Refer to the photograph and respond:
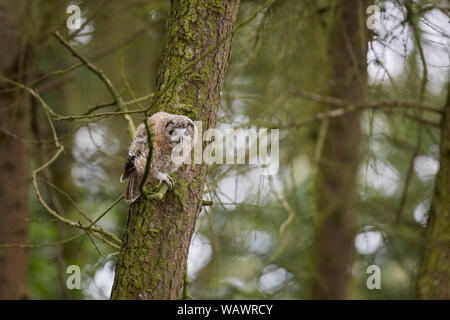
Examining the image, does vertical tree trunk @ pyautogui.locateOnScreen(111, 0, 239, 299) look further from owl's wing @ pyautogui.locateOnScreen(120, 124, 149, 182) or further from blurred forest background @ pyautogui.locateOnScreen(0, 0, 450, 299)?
blurred forest background @ pyautogui.locateOnScreen(0, 0, 450, 299)

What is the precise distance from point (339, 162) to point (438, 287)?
2602mm

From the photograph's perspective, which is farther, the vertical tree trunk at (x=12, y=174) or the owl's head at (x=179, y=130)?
the vertical tree trunk at (x=12, y=174)

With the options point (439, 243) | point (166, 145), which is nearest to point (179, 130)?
point (166, 145)

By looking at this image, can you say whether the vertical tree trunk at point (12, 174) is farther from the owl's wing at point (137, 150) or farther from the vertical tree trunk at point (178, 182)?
the vertical tree trunk at point (178, 182)

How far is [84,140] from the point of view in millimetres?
5430

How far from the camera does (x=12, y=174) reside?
5.38m

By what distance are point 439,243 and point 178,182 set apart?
8.34 feet

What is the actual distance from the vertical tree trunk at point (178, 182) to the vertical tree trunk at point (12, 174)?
9.03 feet

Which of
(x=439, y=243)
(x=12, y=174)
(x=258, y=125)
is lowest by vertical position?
(x=439, y=243)

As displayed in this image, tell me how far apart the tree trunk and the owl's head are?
8.44 feet

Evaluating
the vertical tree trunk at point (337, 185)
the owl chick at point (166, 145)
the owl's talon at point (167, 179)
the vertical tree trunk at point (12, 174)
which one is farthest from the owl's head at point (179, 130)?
the vertical tree trunk at point (337, 185)

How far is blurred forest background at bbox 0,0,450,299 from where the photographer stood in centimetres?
422

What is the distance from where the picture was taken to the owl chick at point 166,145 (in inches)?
106

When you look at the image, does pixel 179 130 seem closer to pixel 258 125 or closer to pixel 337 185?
pixel 258 125
